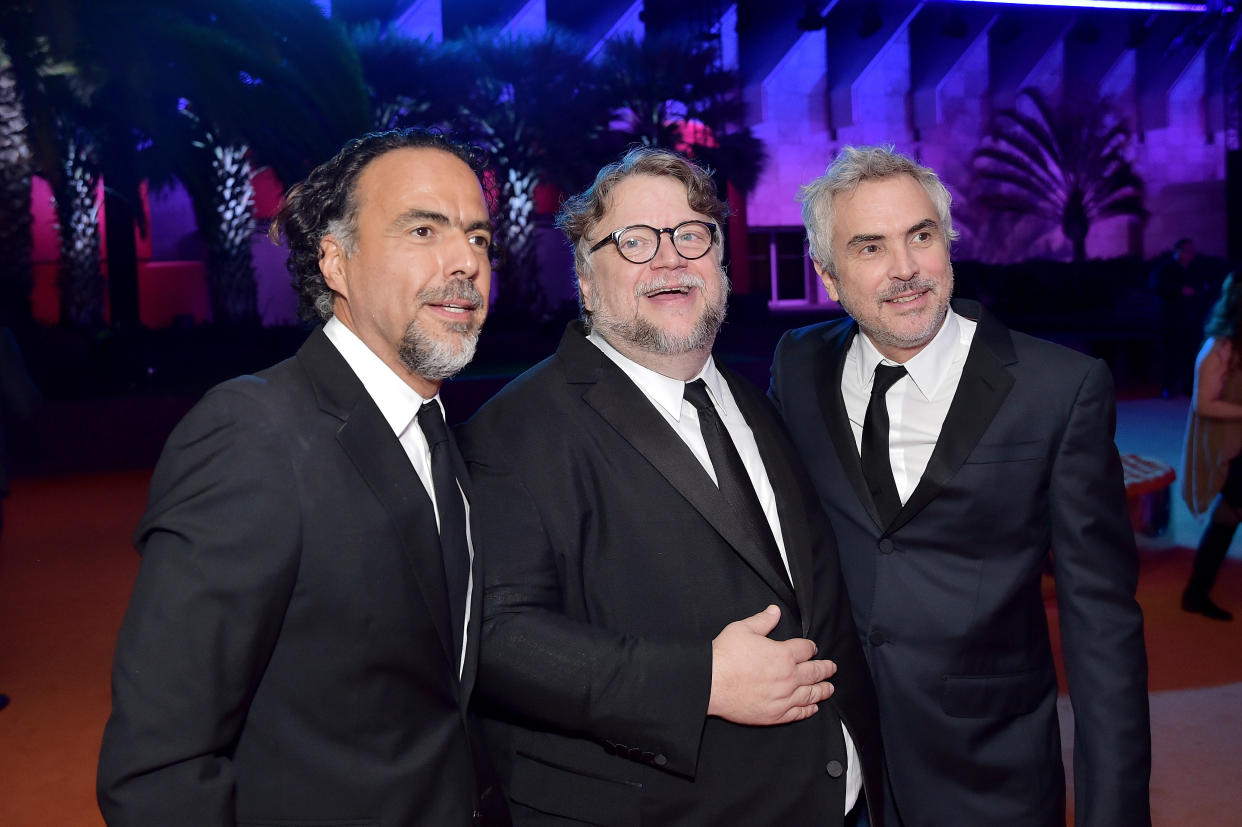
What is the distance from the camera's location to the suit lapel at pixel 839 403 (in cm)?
198

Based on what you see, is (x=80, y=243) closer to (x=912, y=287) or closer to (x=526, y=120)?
(x=526, y=120)

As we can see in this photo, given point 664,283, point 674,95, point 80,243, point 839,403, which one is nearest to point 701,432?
point 664,283

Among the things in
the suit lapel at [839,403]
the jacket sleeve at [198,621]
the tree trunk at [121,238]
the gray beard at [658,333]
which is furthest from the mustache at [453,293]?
the tree trunk at [121,238]

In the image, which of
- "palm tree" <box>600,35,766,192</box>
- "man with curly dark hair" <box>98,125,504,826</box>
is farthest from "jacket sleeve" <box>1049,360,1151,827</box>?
"palm tree" <box>600,35,766,192</box>

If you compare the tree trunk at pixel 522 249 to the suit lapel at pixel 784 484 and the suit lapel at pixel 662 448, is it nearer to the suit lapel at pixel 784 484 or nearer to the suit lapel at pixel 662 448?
the suit lapel at pixel 784 484

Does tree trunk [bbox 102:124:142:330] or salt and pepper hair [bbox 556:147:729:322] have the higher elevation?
tree trunk [bbox 102:124:142:330]

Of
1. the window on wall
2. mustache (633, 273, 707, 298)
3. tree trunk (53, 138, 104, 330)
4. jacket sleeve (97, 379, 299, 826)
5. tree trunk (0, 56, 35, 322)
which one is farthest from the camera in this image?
the window on wall

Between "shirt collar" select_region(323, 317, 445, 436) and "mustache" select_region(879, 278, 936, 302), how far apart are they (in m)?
0.98

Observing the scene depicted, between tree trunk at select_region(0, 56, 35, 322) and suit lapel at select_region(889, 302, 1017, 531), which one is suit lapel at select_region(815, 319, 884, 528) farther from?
tree trunk at select_region(0, 56, 35, 322)

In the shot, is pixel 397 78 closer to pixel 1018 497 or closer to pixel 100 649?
pixel 100 649

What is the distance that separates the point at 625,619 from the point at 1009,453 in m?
0.79

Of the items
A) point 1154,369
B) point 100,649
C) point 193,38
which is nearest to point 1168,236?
point 1154,369

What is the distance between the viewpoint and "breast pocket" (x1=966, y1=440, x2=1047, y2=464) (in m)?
1.88

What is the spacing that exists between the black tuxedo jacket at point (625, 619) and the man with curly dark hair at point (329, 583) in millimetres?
89
